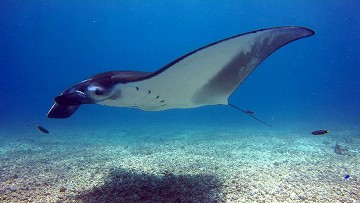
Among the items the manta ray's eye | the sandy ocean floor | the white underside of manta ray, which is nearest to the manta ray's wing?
the white underside of manta ray

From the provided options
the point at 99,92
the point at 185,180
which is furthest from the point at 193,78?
the point at 185,180

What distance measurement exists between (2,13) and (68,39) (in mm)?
36284

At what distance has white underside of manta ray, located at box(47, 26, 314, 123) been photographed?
287cm

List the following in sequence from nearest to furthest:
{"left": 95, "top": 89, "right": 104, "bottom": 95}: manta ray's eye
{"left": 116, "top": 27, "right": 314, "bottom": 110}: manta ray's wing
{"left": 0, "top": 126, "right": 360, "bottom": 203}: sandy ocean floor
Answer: {"left": 116, "top": 27, "right": 314, "bottom": 110}: manta ray's wing, {"left": 95, "top": 89, "right": 104, "bottom": 95}: manta ray's eye, {"left": 0, "top": 126, "right": 360, "bottom": 203}: sandy ocean floor

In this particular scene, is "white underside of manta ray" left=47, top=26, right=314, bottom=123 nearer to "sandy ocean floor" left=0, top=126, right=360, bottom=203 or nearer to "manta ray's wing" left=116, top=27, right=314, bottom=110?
"manta ray's wing" left=116, top=27, right=314, bottom=110

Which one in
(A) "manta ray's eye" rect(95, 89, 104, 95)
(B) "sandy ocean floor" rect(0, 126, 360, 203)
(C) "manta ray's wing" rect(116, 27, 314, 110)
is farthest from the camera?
(B) "sandy ocean floor" rect(0, 126, 360, 203)

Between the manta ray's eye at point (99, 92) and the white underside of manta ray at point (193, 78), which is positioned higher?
the white underside of manta ray at point (193, 78)

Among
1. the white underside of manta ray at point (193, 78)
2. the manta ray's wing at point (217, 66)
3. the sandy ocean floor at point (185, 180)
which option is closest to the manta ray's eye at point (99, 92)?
the white underside of manta ray at point (193, 78)

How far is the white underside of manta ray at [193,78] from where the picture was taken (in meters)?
2.87

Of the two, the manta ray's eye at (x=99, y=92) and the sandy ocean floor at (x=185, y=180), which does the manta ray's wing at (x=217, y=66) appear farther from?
the sandy ocean floor at (x=185, y=180)

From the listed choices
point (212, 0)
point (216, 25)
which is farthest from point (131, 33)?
point (212, 0)

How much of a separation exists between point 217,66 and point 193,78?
37 cm

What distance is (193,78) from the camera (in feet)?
10.8

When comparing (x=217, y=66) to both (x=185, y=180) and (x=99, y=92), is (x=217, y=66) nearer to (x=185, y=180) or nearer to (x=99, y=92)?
(x=99, y=92)
